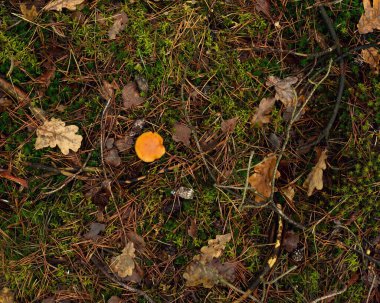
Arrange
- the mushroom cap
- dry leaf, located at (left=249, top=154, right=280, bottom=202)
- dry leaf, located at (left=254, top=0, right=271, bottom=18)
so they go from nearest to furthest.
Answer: the mushroom cap → dry leaf, located at (left=249, top=154, right=280, bottom=202) → dry leaf, located at (left=254, top=0, right=271, bottom=18)

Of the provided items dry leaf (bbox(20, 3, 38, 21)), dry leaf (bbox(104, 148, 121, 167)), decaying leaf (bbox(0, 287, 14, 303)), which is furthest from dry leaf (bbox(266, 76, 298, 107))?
decaying leaf (bbox(0, 287, 14, 303))

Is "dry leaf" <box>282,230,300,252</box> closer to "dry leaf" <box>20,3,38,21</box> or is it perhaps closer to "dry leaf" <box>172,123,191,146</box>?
"dry leaf" <box>172,123,191,146</box>

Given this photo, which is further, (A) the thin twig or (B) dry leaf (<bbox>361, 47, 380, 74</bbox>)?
(B) dry leaf (<bbox>361, 47, 380, 74</bbox>)

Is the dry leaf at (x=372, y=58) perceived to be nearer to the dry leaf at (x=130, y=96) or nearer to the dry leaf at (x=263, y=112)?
the dry leaf at (x=263, y=112)

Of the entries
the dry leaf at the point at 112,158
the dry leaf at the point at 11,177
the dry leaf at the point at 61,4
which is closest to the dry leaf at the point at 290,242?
the dry leaf at the point at 112,158

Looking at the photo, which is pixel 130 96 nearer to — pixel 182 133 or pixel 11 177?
pixel 182 133
